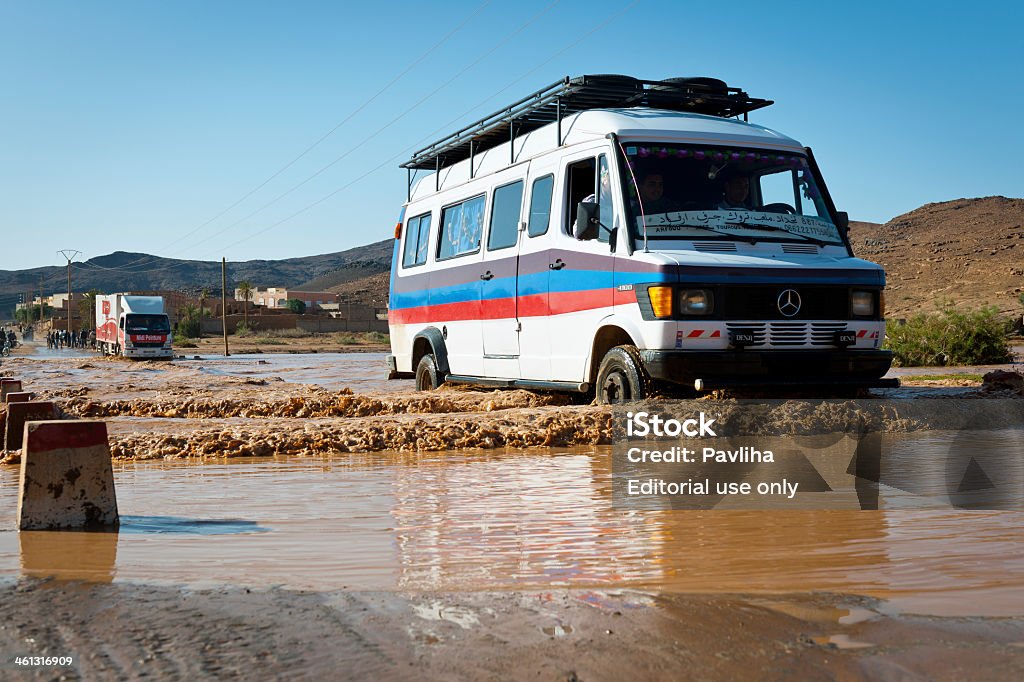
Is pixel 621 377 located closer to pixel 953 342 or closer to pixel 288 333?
pixel 953 342

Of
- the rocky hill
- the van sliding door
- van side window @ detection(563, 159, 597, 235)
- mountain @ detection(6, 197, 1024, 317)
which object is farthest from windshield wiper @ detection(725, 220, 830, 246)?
the rocky hill

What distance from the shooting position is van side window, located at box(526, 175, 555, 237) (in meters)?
10.1

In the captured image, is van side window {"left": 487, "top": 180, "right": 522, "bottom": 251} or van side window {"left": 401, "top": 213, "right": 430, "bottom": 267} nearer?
van side window {"left": 487, "top": 180, "right": 522, "bottom": 251}

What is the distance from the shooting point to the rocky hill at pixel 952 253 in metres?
51.4

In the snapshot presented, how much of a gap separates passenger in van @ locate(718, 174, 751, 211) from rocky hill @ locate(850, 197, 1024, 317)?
3459cm

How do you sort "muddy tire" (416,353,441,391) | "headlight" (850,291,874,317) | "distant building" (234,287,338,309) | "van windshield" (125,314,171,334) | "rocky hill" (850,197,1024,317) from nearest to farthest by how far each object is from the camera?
"headlight" (850,291,874,317) < "muddy tire" (416,353,441,391) < "van windshield" (125,314,171,334) < "rocky hill" (850,197,1024,317) < "distant building" (234,287,338,309)

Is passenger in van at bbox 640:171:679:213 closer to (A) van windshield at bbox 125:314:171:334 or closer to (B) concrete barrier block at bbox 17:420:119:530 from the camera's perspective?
(B) concrete barrier block at bbox 17:420:119:530

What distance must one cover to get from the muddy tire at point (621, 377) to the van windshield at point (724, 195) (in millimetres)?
1005

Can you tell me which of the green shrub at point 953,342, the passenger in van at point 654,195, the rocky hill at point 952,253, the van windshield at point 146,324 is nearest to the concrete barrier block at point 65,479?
the passenger in van at point 654,195

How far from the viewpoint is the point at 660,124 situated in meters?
9.42

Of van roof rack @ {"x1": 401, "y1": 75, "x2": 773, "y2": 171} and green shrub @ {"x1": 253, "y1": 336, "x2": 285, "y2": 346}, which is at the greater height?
van roof rack @ {"x1": 401, "y1": 75, "x2": 773, "y2": 171}

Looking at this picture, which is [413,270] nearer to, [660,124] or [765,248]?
[660,124]

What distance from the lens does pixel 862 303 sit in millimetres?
8562

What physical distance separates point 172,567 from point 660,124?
21.0 feet
